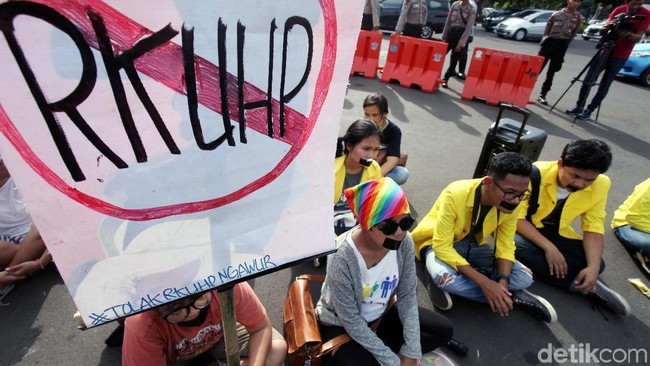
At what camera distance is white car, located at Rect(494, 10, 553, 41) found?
1388 cm

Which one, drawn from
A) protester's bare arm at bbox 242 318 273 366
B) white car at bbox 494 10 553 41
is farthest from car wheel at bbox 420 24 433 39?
protester's bare arm at bbox 242 318 273 366

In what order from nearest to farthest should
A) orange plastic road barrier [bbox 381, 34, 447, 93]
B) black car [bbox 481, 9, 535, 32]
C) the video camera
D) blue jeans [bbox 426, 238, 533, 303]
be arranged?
blue jeans [bbox 426, 238, 533, 303] < the video camera < orange plastic road barrier [bbox 381, 34, 447, 93] < black car [bbox 481, 9, 535, 32]

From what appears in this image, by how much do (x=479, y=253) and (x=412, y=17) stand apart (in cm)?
618

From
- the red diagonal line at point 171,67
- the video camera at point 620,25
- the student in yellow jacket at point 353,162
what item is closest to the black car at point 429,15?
the video camera at point 620,25

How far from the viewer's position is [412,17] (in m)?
7.22

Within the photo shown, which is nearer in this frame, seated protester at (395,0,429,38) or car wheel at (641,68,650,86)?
seated protester at (395,0,429,38)

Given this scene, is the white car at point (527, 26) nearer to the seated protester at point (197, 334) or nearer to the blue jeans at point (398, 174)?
the blue jeans at point (398, 174)

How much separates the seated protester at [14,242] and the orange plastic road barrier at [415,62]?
6277 millimetres

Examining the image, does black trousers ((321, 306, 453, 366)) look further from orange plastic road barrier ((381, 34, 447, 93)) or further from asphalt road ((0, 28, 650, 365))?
orange plastic road barrier ((381, 34, 447, 93))

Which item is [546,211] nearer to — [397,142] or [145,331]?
[397,142]

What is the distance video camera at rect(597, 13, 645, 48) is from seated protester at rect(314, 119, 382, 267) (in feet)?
16.5

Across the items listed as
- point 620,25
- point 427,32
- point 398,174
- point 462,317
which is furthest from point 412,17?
point 462,317

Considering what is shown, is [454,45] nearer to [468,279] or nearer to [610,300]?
[610,300]

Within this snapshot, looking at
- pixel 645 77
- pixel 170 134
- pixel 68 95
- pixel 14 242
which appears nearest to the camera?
pixel 68 95
